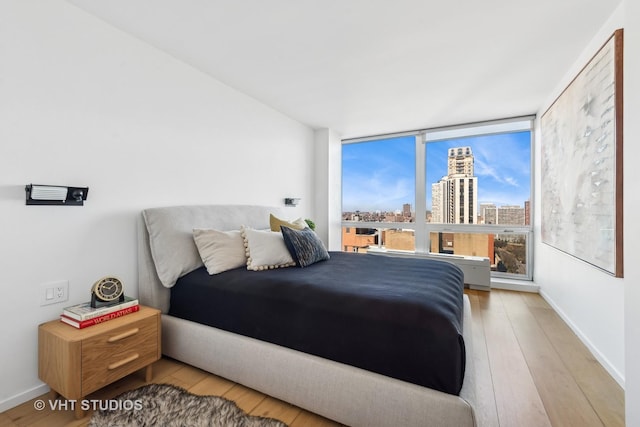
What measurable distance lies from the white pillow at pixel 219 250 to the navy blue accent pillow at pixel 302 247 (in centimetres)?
37

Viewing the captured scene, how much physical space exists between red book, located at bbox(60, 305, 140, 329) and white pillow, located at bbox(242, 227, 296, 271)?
780 millimetres

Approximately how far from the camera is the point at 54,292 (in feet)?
5.61

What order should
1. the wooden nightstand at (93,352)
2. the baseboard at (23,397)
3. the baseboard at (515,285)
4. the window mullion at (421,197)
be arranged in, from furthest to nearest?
the window mullion at (421,197)
the baseboard at (515,285)
the baseboard at (23,397)
the wooden nightstand at (93,352)

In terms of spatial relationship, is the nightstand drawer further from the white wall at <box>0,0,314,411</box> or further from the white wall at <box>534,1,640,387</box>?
the white wall at <box>534,1,640,387</box>

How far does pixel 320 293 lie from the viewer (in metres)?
1.58

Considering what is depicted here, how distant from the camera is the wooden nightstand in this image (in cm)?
142

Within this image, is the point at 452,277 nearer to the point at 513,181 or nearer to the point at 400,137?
the point at 513,181

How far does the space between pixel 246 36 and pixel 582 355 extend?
3.49 metres

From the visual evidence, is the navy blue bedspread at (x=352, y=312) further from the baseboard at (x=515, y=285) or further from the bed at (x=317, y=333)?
the baseboard at (x=515, y=285)

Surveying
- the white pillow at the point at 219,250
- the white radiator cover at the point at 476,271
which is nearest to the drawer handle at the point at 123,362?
the white pillow at the point at 219,250


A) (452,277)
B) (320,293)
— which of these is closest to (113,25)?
(320,293)

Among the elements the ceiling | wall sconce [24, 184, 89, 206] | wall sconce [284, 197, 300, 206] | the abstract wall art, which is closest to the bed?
wall sconce [24, 184, 89, 206]

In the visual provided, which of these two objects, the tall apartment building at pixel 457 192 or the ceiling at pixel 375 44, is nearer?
the ceiling at pixel 375 44

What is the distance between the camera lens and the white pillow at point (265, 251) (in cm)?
216
